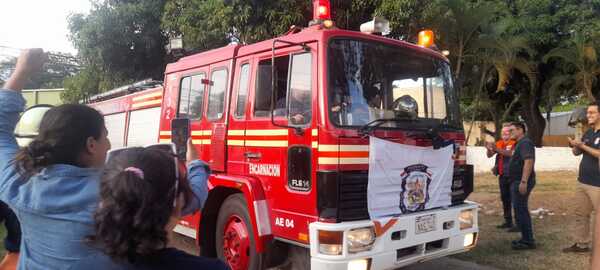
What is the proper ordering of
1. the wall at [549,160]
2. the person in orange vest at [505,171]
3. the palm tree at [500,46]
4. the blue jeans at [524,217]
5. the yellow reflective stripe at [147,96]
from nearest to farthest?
the blue jeans at [524,217] → the yellow reflective stripe at [147,96] → the person in orange vest at [505,171] → the palm tree at [500,46] → the wall at [549,160]

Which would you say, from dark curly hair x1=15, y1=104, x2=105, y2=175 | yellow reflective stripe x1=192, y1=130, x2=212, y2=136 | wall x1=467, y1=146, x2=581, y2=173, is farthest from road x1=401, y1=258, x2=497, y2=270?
wall x1=467, y1=146, x2=581, y2=173

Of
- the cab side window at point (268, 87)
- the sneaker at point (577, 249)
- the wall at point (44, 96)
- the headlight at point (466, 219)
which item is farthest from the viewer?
the wall at point (44, 96)

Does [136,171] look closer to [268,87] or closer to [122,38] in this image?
[268,87]

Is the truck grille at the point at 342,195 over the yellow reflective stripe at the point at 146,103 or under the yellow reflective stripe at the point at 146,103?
under

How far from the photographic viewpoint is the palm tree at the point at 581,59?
55.3ft

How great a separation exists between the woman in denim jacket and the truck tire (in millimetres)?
2813

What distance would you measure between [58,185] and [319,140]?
99.1 inches

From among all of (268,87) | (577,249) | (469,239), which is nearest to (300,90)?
(268,87)

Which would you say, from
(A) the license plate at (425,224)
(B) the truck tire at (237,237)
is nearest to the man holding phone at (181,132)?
(B) the truck tire at (237,237)

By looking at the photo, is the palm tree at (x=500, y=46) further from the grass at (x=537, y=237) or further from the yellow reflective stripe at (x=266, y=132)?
the yellow reflective stripe at (x=266, y=132)

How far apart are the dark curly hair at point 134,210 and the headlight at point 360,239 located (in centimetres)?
261

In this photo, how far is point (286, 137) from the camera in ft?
14.4

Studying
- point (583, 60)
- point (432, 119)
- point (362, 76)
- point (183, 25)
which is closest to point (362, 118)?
point (362, 76)

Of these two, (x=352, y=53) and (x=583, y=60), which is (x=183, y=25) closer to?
(x=352, y=53)
